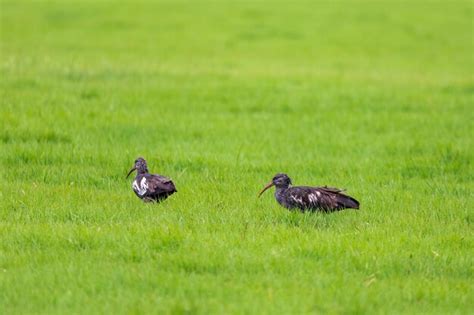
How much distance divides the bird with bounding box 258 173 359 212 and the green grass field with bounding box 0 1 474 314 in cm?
13

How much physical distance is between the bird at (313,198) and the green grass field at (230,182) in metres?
0.13

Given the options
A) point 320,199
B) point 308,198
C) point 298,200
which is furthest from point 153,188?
point 320,199

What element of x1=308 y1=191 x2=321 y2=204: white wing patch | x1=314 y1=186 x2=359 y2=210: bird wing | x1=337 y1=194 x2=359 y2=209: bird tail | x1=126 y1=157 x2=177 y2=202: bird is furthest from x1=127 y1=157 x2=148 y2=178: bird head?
x1=337 y1=194 x2=359 y2=209: bird tail

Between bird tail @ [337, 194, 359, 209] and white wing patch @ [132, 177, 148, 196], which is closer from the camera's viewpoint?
bird tail @ [337, 194, 359, 209]

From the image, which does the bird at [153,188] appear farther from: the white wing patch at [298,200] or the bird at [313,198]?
the white wing patch at [298,200]

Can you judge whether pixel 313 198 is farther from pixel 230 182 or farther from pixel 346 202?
pixel 230 182

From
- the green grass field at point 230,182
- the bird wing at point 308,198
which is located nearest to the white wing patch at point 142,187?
the green grass field at point 230,182

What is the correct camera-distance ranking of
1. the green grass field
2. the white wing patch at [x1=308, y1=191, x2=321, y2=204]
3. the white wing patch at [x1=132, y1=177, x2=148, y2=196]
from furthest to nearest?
the white wing patch at [x1=132, y1=177, x2=148, y2=196]
the white wing patch at [x1=308, y1=191, x2=321, y2=204]
the green grass field

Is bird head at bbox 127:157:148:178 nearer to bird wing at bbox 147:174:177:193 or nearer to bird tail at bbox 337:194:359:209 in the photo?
bird wing at bbox 147:174:177:193

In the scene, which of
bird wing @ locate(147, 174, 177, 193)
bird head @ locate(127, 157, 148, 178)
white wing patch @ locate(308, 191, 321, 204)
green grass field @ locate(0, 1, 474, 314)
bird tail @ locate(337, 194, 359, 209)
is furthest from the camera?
bird head @ locate(127, 157, 148, 178)

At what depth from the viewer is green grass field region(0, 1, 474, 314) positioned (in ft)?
22.7

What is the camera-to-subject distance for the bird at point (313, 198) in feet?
29.5

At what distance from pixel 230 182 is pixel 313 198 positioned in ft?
6.85

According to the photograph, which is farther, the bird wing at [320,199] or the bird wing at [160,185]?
the bird wing at [160,185]
